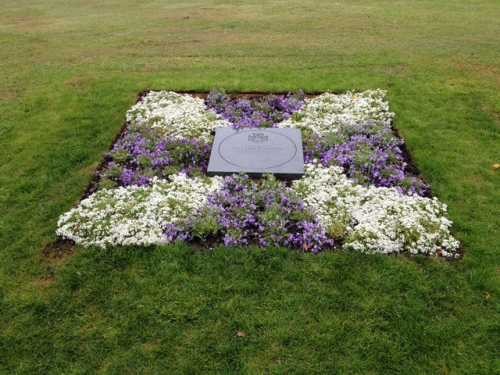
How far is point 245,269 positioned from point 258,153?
241 centimetres

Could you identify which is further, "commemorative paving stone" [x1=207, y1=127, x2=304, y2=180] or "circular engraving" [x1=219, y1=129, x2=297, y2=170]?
"circular engraving" [x1=219, y1=129, x2=297, y2=170]

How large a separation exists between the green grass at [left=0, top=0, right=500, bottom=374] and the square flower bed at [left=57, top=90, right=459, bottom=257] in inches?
10.5

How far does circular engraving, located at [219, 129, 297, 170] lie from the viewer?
6.02m

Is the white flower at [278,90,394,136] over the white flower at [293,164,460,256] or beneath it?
over

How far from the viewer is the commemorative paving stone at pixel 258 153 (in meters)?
5.89

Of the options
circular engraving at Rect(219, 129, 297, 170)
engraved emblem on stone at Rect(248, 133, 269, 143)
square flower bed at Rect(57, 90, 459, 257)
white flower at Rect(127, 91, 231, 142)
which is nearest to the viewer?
square flower bed at Rect(57, 90, 459, 257)

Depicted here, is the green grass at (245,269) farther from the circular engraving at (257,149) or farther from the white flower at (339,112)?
the circular engraving at (257,149)

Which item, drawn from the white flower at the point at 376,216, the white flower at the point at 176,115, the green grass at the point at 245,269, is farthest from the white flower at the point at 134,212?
the white flower at the point at 376,216

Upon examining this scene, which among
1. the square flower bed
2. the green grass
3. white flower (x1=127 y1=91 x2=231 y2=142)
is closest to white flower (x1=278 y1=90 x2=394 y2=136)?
the square flower bed

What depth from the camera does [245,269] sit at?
4457 mm

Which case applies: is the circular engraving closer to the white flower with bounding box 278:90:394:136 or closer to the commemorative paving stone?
the commemorative paving stone

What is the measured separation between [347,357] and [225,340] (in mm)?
1275

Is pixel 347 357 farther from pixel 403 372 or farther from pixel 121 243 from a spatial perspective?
pixel 121 243

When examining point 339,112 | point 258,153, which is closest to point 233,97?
point 339,112
